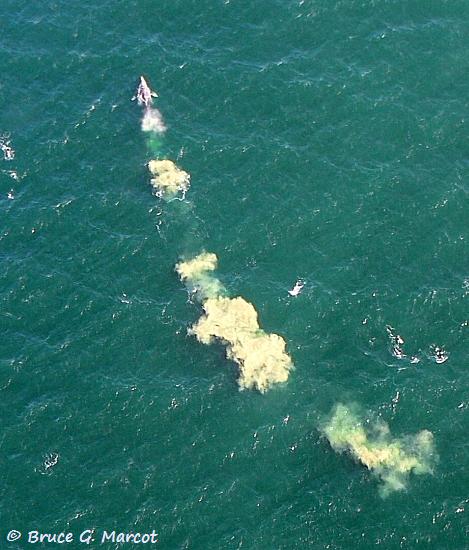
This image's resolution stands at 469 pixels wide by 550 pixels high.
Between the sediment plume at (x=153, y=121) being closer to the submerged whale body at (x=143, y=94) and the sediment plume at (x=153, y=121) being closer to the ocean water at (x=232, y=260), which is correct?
the submerged whale body at (x=143, y=94)

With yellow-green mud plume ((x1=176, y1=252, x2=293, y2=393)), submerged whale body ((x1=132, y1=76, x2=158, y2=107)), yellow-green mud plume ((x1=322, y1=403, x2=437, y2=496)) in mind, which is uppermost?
submerged whale body ((x1=132, y1=76, x2=158, y2=107))

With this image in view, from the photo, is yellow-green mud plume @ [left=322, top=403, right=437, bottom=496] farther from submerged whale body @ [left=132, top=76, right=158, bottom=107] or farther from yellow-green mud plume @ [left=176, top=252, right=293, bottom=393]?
submerged whale body @ [left=132, top=76, right=158, bottom=107]

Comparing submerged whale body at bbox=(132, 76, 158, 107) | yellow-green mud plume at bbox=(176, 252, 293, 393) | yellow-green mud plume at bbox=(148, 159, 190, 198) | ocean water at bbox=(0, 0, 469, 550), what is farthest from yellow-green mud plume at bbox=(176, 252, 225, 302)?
submerged whale body at bbox=(132, 76, 158, 107)

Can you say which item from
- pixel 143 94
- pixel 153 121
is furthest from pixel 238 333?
pixel 143 94

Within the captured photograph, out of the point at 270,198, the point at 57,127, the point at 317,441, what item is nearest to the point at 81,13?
the point at 57,127

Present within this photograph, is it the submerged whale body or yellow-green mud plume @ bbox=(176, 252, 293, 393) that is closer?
yellow-green mud plume @ bbox=(176, 252, 293, 393)

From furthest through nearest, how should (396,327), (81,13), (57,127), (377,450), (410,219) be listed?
(81,13) < (57,127) < (410,219) < (396,327) < (377,450)

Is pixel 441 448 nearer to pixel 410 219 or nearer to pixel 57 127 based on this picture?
pixel 410 219
